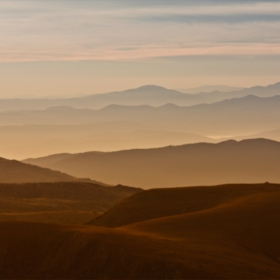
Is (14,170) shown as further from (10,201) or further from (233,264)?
(233,264)

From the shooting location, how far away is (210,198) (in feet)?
202

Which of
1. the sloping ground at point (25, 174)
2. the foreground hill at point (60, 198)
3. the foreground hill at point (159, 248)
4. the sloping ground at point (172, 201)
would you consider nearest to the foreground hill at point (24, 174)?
the sloping ground at point (25, 174)

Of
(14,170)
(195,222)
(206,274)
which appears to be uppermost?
(14,170)

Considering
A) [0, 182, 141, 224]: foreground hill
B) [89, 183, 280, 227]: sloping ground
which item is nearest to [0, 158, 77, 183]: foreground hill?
[0, 182, 141, 224]: foreground hill

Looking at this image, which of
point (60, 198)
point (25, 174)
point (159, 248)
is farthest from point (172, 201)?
point (25, 174)

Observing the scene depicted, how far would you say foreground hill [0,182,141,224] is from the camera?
85531 millimetres

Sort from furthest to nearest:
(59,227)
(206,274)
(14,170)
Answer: (14,170), (59,227), (206,274)

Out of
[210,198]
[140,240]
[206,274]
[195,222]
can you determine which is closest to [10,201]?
[210,198]

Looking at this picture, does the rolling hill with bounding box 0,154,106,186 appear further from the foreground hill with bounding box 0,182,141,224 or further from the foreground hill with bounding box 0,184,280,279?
the foreground hill with bounding box 0,184,280,279

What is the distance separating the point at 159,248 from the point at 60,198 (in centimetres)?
7254

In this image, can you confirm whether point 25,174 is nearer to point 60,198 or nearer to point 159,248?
point 60,198

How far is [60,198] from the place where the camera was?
109938 millimetres

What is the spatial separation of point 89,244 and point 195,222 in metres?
11.0

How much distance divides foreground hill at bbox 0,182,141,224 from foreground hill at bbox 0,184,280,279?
28973mm
